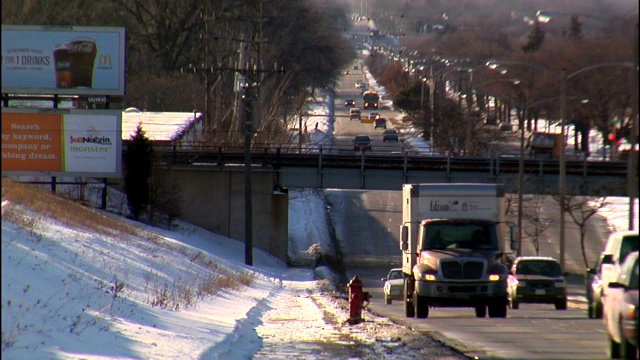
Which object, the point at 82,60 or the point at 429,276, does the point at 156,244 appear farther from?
the point at 429,276

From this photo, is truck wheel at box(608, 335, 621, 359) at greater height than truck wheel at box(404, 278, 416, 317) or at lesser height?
greater

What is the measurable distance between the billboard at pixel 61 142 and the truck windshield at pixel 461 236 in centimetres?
2128

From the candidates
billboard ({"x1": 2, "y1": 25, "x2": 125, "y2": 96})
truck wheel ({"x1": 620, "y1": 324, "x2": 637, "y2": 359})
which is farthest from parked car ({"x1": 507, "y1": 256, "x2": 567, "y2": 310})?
billboard ({"x1": 2, "y1": 25, "x2": 125, "y2": 96})

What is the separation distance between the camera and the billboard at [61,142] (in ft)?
128

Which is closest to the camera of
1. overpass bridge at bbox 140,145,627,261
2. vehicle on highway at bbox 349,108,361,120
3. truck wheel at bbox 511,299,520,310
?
truck wheel at bbox 511,299,520,310

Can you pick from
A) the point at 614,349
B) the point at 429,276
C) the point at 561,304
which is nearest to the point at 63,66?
the point at 561,304

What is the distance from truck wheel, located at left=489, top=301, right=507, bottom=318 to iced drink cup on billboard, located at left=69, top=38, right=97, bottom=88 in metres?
23.8

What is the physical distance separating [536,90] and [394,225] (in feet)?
88.7

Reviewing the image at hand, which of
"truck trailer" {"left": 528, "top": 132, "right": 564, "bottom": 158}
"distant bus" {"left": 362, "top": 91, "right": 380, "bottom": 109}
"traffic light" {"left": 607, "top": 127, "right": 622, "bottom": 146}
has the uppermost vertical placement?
"distant bus" {"left": 362, "top": 91, "right": 380, "bottom": 109}

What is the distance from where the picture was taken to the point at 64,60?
3969 cm

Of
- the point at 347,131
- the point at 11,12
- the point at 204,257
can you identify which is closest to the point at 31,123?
the point at 204,257

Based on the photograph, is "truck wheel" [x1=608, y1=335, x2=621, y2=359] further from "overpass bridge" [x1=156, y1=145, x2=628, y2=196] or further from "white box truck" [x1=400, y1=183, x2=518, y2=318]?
"overpass bridge" [x1=156, y1=145, x2=628, y2=196]

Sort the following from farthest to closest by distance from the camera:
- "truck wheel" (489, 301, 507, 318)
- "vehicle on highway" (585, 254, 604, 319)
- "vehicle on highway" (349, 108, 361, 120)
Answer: "vehicle on highway" (349, 108, 361, 120) → "truck wheel" (489, 301, 507, 318) → "vehicle on highway" (585, 254, 604, 319)

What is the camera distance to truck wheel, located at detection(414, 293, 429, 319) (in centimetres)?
2185
